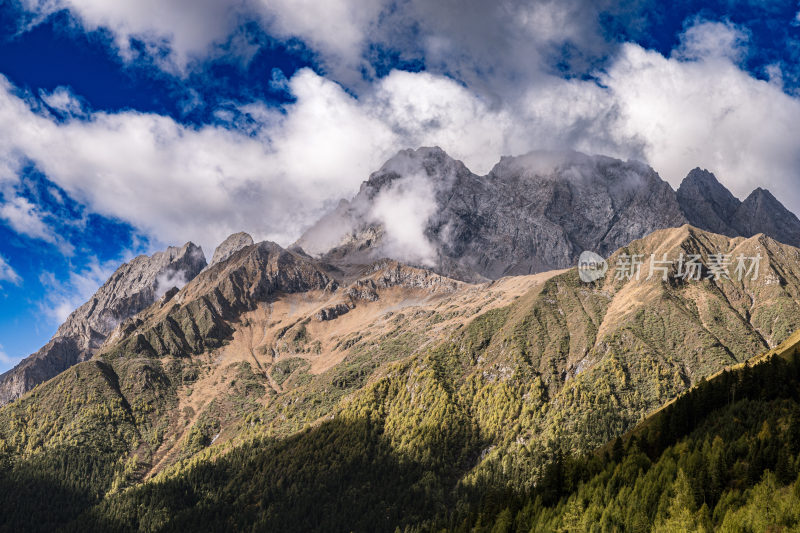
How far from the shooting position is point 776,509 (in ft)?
255

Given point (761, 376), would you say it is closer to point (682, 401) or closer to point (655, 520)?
point (682, 401)

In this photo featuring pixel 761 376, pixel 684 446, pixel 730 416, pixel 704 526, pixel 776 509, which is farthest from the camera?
pixel 761 376

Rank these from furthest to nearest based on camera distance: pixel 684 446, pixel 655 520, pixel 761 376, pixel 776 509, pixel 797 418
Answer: pixel 761 376
pixel 684 446
pixel 797 418
pixel 655 520
pixel 776 509

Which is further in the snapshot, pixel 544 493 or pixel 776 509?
pixel 544 493

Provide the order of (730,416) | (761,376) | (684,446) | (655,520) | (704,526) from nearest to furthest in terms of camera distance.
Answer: (704,526)
(655,520)
(684,446)
(730,416)
(761,376)

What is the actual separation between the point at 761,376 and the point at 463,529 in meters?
91.6

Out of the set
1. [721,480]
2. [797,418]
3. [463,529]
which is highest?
[797,418]

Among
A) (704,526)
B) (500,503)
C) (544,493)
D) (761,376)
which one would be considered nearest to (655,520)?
(704,526)

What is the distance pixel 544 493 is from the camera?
12469cm

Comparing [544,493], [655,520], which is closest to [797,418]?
[655,520]

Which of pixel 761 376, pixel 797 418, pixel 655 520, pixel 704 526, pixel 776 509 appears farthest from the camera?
pixel 761 376

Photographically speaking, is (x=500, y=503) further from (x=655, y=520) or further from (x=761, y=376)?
(x=761, y=376)

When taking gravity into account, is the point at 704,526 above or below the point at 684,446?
below

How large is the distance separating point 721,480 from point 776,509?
1784 cm
